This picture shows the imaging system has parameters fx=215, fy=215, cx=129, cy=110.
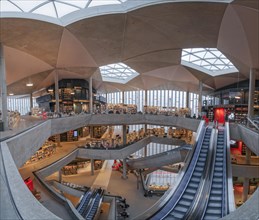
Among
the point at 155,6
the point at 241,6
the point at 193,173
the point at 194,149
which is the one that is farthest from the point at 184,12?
the point at 193,173

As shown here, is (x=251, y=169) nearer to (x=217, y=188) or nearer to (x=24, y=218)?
(x=217, y=188)

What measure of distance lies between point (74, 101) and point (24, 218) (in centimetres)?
A: 3584

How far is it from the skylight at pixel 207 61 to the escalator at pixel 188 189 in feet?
53.4

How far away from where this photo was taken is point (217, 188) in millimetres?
10180

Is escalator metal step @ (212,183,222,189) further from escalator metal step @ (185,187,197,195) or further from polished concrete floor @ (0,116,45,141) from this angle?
polished concrete floor @ (0,116,45,141)

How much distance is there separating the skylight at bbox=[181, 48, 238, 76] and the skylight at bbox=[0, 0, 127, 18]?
1342cm

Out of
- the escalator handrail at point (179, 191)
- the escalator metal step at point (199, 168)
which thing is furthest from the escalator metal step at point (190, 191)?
the escalator metal step at point (199, 168)

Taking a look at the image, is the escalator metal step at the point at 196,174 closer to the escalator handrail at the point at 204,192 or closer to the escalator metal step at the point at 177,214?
the escalator handrail at the point at 204,192

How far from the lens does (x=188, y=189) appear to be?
33.7ft

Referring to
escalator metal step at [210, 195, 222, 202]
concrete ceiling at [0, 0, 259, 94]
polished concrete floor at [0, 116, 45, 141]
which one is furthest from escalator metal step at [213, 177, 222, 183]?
concrete ceiling at [0, 0, 259, 94]

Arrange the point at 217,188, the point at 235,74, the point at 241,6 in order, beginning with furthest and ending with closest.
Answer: the point at 235,74 → the point at 241,6 → the point at 217,188

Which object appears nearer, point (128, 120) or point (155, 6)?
point (155, 6)

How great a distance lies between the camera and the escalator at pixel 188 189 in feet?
29.0

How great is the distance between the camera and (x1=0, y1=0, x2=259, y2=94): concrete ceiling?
15445 millimetres
